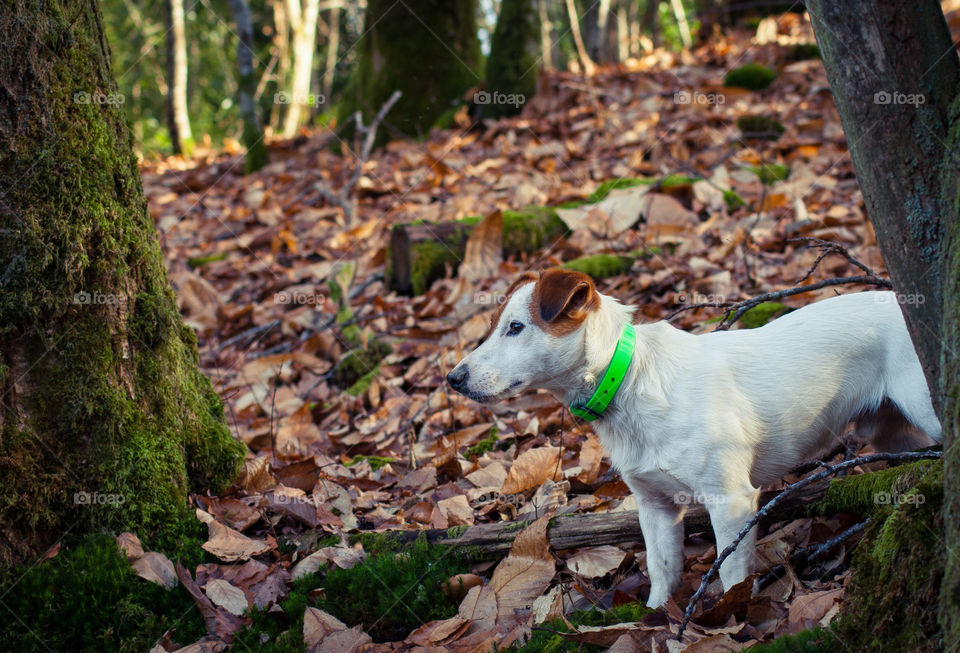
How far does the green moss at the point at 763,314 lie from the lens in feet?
18.1

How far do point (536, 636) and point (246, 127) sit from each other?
15613 mm

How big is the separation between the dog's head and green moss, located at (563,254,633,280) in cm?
298

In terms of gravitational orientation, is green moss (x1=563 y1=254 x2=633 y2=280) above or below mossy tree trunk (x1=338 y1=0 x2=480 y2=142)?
below

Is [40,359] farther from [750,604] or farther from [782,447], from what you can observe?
[782,447]

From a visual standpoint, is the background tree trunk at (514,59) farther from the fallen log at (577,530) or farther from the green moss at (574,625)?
the green moss at (574,625)

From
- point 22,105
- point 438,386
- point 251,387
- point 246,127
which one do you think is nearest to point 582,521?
point 438,386

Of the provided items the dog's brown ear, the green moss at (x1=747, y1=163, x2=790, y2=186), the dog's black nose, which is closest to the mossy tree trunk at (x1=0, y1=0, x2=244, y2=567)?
the dog's black nose

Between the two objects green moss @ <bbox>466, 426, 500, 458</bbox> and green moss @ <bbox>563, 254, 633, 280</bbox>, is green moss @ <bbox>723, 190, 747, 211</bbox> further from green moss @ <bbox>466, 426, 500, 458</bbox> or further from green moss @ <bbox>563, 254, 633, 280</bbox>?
green moss @ <bbox>466, 426, 500, 458</bbox>

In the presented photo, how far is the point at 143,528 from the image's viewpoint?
3.76 meters

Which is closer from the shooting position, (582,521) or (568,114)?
(582,521)

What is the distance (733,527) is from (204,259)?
8736mm

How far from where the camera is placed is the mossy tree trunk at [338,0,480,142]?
1380 centimetres

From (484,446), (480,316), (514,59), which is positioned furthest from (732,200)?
(514,59)

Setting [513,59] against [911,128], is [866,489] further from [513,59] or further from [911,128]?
[513,59]
